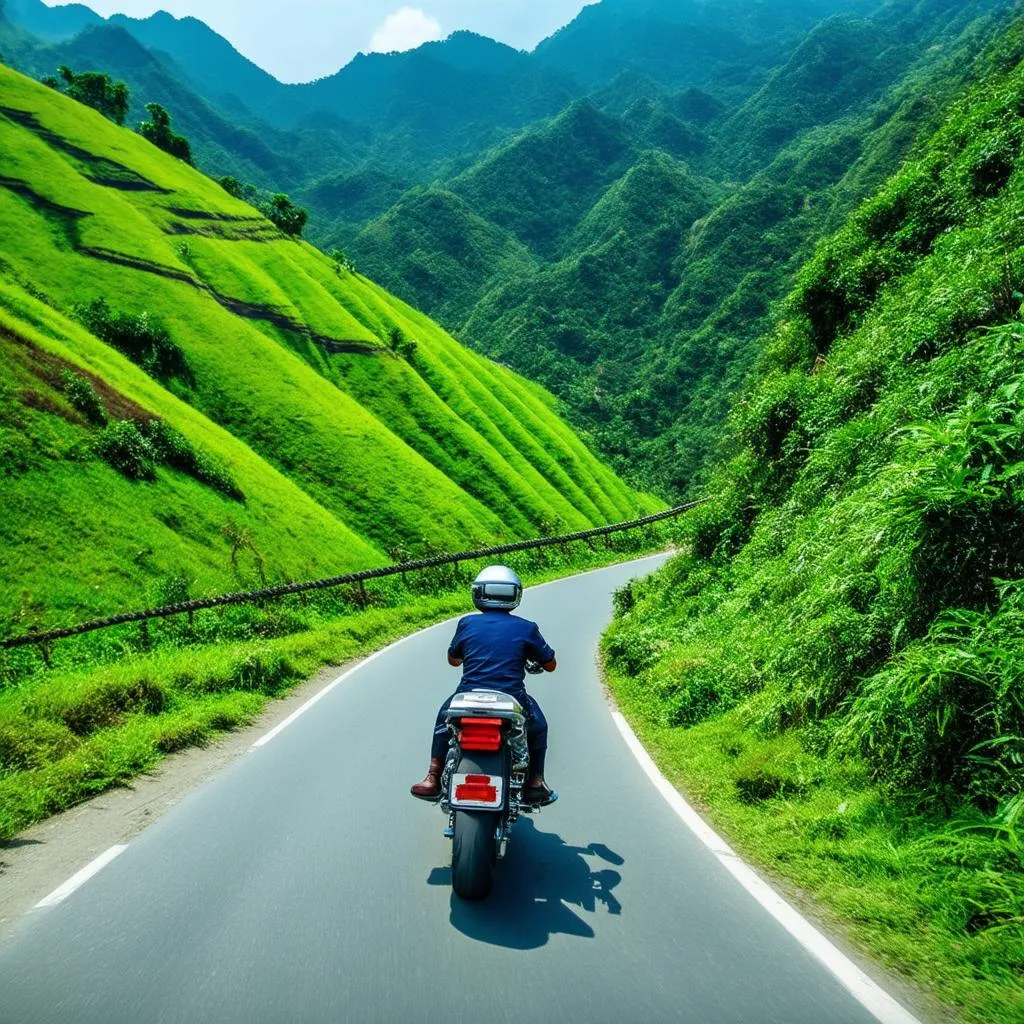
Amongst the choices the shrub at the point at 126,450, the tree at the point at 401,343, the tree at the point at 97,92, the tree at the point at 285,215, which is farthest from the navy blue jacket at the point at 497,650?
the tree at the point at 97,92

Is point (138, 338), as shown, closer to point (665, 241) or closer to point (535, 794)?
point (535, 794)

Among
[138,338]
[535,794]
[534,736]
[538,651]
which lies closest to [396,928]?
[535,794]

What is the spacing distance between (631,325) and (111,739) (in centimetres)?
12948

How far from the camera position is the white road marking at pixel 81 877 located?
454 cm

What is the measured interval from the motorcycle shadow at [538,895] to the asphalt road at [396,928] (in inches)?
0.6

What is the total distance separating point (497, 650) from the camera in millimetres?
5309

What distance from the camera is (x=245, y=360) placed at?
4312 centimetres

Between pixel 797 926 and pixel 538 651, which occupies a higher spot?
pixel 538 651

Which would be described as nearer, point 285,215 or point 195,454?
point 195,454

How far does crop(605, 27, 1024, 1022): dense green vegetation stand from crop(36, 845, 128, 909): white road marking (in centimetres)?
466

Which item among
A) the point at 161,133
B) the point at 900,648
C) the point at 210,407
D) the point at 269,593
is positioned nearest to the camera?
the point at 900,648

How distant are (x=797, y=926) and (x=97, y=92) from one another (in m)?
103

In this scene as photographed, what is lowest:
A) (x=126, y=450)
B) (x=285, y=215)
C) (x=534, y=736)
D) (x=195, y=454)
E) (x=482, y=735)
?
(x=482, y=735)

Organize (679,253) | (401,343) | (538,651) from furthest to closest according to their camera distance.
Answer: (679,253)
(401,343)
(538,651)
